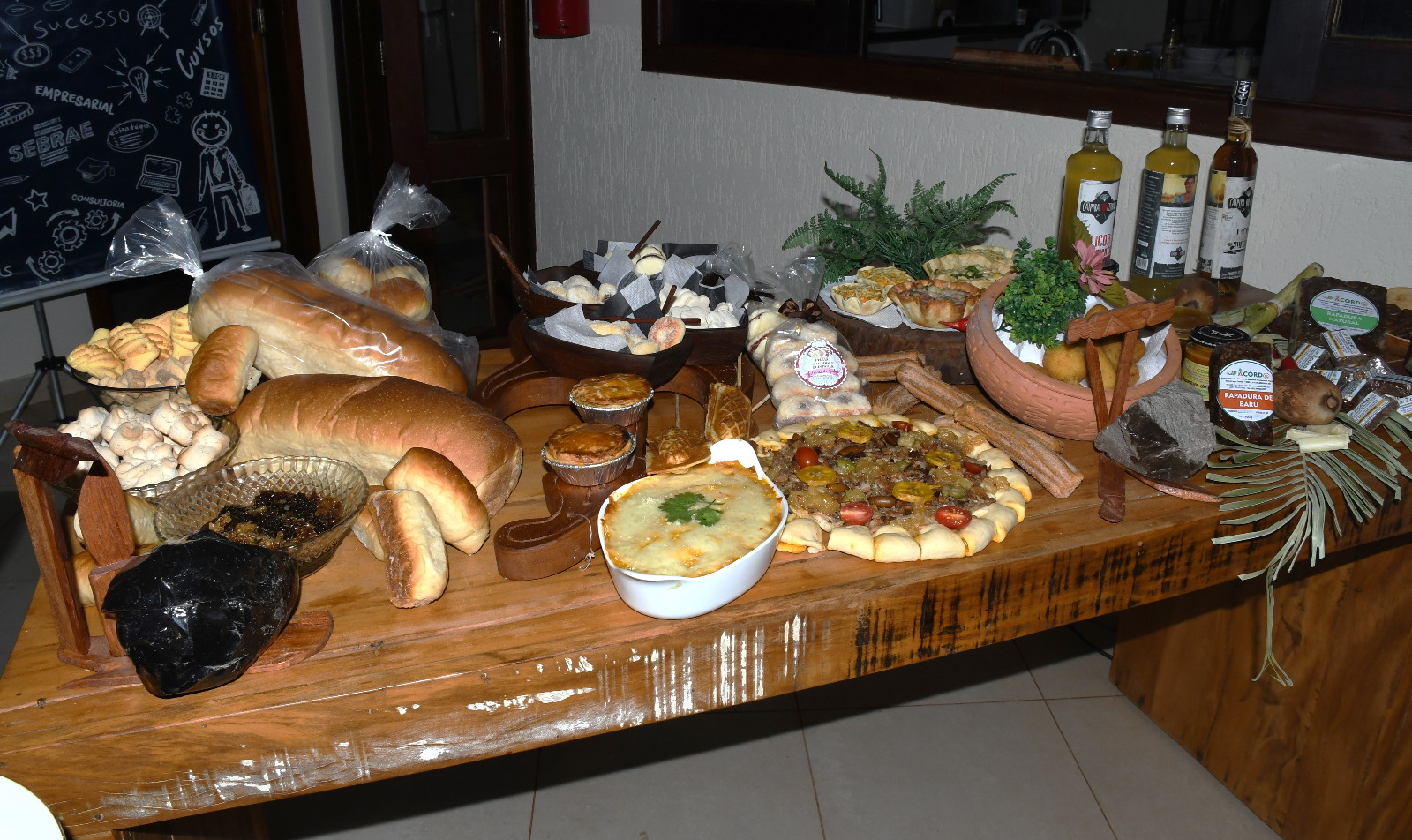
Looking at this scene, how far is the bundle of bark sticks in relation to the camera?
1.45m

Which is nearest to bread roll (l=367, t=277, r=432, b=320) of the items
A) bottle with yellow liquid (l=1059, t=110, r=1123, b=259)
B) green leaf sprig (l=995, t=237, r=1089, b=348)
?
green leaf sprig (l=995, t=237, r=1089, b=348)

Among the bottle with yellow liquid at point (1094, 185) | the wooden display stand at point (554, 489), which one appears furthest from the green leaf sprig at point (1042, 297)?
the wooden display stand at point (554, 489)

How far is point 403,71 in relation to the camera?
12.6 feet

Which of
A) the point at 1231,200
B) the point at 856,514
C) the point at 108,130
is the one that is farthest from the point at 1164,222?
the point at 108,130

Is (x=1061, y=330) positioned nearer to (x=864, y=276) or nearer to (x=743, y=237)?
(x=864, y=276)

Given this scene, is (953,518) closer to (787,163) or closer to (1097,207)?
(1097,207)

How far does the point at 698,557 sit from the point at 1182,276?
1361mm

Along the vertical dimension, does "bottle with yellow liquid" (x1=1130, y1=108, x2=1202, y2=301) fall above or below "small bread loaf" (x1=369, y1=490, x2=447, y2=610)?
above

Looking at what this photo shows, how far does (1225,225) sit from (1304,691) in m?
1.05

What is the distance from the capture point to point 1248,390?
4.88 ft

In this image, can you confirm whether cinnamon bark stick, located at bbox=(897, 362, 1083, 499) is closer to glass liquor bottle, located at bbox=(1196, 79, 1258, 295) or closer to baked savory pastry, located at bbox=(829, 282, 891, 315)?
baked savory pastry, located at bbox=(829, 282, 891, 315)

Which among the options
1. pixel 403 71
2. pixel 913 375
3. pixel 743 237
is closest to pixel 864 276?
pixel 913 375

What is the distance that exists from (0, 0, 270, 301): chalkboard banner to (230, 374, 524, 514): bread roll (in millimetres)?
2633

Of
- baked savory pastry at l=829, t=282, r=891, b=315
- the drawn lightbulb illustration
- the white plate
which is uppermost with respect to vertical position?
the drawn lightbulb illustration
